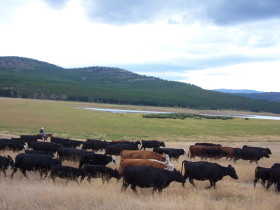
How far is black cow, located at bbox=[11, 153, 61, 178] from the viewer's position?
1174cm

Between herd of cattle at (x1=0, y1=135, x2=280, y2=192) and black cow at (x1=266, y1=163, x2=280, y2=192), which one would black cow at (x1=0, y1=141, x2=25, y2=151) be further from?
black cow at (x1=266, y1=163, x2=280, y2=192)

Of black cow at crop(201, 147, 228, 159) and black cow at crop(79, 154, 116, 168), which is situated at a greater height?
black cow at crop(79, 154, 116, 168)

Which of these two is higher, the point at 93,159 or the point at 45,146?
the point at 93,159

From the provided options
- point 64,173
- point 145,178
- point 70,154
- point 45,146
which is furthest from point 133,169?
point 45,146

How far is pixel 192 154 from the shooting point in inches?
835

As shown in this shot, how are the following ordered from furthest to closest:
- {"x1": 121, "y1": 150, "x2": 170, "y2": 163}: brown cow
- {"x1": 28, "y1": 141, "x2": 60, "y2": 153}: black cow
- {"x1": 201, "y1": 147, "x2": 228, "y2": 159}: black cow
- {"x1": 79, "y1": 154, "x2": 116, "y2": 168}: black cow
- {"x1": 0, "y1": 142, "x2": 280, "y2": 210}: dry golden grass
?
{"x1": 201, "y1": 147, "x2": 228, "y2": 159}: black cow → {"x1": 28, "y1": 141, "x2": 60, "y2": 153}: black cow → {"x1": 121, "y1": 150, "x2": 170, "y2": 163}: brown cow → {"x1": 79, "y1": 154, "x2": 116, "y2": 168}: black cow → {"x1": 0, "y1": 142, "x2": 280, "y2": 210}: dry golden grass

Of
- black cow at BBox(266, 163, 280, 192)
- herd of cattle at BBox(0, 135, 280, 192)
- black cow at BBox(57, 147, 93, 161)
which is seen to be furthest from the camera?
black cow at BBox(57, 147, 93, 161)

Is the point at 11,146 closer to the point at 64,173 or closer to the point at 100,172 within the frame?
the point at 64,173

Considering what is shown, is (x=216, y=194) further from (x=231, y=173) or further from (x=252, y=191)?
(x=231, y=173)

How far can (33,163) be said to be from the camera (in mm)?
11852

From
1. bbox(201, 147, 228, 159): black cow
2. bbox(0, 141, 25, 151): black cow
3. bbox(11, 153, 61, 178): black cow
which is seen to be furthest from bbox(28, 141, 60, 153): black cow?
bbox(201, 147, 228, 159): black cow

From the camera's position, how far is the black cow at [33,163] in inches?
462

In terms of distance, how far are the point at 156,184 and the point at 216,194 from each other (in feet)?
6.82

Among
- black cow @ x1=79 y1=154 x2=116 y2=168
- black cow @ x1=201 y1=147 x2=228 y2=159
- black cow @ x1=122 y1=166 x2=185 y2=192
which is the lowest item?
black cow @ x1=201 y1=147 x2=228 y2=159
